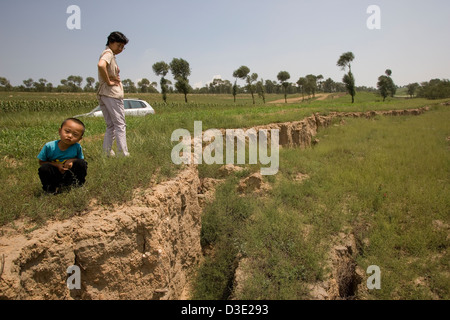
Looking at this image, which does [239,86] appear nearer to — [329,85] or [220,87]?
[220,87]

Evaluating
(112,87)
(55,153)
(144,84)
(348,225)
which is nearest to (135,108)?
(112,87)

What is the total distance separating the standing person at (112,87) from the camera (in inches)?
156

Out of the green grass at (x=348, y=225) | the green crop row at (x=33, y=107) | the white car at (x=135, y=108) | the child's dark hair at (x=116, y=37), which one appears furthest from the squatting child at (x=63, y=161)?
the green crop row at (x=33, y=107)

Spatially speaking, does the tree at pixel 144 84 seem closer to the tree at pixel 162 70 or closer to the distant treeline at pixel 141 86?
the distant treeline at pixel 141 86

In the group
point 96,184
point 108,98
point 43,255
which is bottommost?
point 43,255

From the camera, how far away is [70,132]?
9.93ft

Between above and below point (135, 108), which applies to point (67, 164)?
below

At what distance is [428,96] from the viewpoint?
4972cm

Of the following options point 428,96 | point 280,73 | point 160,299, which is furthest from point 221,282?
point 428,96

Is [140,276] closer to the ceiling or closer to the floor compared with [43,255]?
closer to the floor

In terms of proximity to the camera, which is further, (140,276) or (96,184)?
(96,184)

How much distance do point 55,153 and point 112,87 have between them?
1.62m
